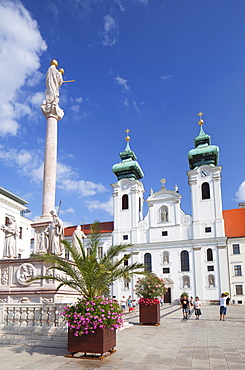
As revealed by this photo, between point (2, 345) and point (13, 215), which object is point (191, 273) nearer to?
point (13, 215)

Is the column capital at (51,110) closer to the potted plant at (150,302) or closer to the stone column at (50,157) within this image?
the stone column at (50,157)

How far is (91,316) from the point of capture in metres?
8.88

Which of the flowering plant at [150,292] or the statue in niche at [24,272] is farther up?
the statue in niche at [24,272]

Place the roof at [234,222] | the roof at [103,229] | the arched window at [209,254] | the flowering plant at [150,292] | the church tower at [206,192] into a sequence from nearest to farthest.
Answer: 1. the flowering plant at [150,292]
2. the arched window at [209,254]
3. the roof at [234,222]
4. the church tower at [206,192]
5. the roof at [103,229]

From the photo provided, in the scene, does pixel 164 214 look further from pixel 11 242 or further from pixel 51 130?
pixel 11 242

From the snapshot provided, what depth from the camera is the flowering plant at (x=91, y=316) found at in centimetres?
885

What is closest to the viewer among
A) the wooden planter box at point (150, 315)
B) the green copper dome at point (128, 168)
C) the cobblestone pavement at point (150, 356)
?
the cobblestone pavement at point (150, 356)

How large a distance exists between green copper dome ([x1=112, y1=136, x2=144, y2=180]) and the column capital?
3420 cm

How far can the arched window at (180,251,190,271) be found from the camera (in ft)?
146

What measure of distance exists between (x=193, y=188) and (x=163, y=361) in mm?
39947

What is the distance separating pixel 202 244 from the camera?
44.4 meters

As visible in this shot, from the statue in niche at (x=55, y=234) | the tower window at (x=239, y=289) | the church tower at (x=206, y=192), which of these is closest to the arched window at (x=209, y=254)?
the church tower at (x=206, y=192)

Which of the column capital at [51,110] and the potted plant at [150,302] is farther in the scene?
the column capital at [51,110]

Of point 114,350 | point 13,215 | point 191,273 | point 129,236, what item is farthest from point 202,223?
point 114,350
